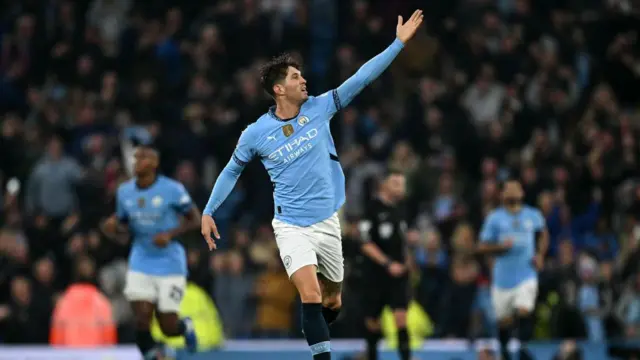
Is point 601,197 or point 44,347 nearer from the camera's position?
point 44,347

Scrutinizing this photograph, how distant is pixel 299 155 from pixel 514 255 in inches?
221

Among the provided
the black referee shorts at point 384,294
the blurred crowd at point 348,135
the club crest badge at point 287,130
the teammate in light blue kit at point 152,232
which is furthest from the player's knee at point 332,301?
the blurred crowd at point 348,135

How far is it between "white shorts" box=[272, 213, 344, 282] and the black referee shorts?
384cm

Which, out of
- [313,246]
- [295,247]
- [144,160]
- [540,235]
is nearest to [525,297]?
[540,235]

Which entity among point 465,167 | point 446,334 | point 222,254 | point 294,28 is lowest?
point 446,334

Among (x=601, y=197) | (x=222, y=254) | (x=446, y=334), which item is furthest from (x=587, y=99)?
(x=222, y=254)

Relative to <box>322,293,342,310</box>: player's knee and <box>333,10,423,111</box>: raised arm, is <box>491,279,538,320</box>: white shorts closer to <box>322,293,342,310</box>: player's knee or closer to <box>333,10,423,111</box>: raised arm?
<box>322,293,342,310</box>: player's knee

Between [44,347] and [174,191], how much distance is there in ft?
12.4

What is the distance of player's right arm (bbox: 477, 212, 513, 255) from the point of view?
14.1 metres

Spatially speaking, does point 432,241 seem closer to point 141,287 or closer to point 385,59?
point 141,287

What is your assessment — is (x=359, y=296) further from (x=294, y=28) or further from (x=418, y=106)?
(x=294, y=28)

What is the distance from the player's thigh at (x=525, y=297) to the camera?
14156 millimetres

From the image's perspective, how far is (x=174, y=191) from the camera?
1197cm

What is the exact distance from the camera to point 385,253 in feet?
44.6
